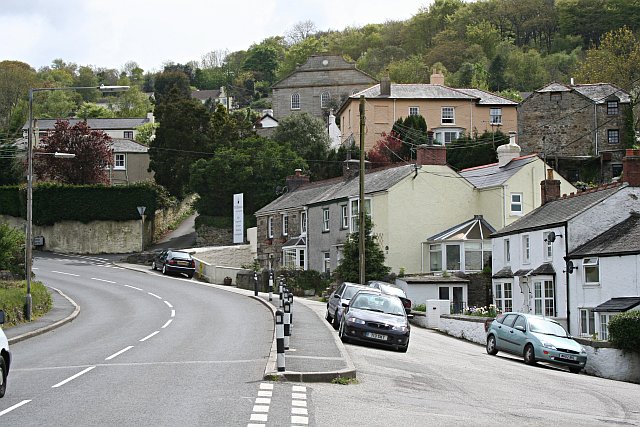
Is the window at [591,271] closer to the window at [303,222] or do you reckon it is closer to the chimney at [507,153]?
the chimney at [507,153]

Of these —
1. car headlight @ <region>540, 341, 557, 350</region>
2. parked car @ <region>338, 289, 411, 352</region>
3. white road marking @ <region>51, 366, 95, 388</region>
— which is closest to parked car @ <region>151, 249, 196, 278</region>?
parked car @ <region>338, 289, 411, 352</region>

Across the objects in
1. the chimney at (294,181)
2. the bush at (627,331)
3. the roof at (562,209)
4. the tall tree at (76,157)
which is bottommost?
the bush at (627,331)

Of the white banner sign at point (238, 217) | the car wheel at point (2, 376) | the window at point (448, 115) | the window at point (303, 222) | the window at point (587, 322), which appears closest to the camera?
the car wheel at point (2, 376)

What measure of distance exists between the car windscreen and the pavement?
6.02 metres

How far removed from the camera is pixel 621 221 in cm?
4012

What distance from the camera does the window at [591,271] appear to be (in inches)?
1487

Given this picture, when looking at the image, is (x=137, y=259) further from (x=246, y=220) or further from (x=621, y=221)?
(x=621, y=221)

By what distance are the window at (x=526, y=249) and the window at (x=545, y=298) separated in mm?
1917

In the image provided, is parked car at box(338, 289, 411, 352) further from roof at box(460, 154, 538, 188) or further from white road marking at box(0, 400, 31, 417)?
roof at box(460, 154, 538, 188)

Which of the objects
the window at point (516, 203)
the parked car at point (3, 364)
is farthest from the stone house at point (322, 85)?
the parked car at point (3, 364)

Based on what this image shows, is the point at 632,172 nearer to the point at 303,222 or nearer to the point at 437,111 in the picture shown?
the point at 303,222

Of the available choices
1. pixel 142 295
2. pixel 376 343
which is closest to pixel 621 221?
pixel 376 343

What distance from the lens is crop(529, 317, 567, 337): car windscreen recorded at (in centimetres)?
2972

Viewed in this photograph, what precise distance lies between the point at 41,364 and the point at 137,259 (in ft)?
155
